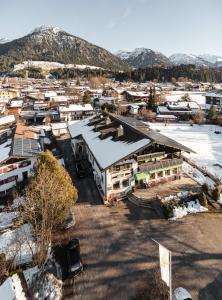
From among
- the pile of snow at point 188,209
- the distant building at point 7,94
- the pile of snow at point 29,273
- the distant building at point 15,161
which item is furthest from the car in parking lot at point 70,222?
the distant building at point 7,94

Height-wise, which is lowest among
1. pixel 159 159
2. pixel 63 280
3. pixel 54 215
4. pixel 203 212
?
pixel 63 280

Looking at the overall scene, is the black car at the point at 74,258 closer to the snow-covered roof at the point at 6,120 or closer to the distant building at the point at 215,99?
the snow-covered roof at the point at 6,120

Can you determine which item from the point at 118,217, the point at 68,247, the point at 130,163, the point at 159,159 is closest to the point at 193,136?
the point at 159,159

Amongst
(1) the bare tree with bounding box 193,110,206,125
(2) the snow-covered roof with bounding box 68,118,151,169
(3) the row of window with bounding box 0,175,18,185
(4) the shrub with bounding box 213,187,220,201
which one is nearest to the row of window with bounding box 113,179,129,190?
(2) the snow-covered roof with bounding box 68,118,151,169

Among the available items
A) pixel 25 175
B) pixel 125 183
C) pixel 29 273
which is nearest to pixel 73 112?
pixel 25 175

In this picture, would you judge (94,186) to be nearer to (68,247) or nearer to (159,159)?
(159,159)
